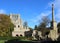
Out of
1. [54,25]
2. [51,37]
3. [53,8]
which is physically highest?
[53,8]

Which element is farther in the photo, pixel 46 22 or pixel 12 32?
pixel 12 32

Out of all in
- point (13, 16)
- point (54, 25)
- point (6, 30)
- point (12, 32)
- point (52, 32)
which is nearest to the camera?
point (52, 32)

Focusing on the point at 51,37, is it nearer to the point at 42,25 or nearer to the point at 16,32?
the point at 42,25

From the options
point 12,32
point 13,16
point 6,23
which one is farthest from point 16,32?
point 13,16

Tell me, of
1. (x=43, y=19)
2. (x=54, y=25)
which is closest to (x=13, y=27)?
(x=43, y=19)

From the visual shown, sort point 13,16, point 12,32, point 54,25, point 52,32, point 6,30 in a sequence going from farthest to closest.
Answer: point 13,16 → point 12,32 → point 6,30 → point 54,25 → point 52,32

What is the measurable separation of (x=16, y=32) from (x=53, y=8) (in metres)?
52.0

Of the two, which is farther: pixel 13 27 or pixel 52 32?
pixel 13 27

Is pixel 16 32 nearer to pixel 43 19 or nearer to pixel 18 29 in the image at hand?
pixel 18 29

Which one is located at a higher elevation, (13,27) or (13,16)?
(13,16)

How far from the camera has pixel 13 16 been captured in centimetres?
12769

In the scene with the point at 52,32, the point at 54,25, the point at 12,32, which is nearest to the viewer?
the point at 52,32

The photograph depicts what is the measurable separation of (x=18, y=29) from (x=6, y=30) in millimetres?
15128

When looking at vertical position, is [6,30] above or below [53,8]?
below
